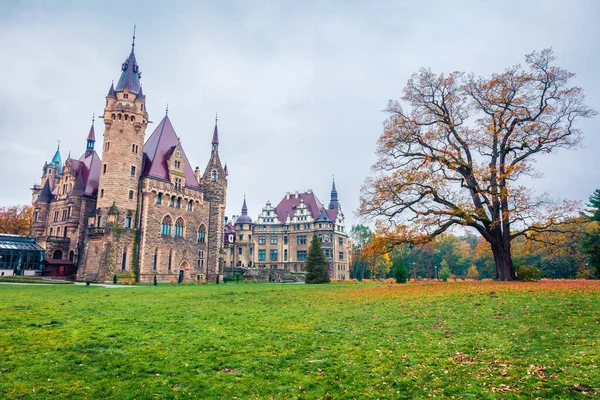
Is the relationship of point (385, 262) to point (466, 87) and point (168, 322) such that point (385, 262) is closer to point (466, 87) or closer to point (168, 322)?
point (466, 87)

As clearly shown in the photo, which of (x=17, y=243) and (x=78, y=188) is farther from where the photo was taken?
(x=78, y=188)

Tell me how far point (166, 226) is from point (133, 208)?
15.2ft

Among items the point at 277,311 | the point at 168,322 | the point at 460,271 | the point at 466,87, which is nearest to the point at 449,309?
the point at 277,311

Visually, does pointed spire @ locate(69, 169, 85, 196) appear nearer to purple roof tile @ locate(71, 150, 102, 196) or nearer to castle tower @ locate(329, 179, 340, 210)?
purple roof tile @ locate(71, 150, 102, 196)

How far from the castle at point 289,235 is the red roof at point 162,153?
97.6 ft

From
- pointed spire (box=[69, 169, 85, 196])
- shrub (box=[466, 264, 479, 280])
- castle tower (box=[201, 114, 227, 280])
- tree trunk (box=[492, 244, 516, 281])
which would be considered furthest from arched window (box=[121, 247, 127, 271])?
shrub (box=[466, 264, 479, 280])

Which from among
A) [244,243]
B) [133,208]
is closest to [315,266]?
[133,208]

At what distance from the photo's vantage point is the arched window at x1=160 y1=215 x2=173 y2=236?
4772cm

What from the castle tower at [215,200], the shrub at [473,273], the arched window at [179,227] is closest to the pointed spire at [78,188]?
the arched window at [179,227]

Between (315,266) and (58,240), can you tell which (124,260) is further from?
(315,266)

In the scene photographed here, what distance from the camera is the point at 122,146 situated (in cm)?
4528

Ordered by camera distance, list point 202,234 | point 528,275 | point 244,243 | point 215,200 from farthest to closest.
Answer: point 244,243, point 215,200, point 202,234, point 528,275

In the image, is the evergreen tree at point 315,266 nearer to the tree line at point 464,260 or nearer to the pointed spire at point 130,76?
the tree line at point 464,260

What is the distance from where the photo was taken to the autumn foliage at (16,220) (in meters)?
66.6
